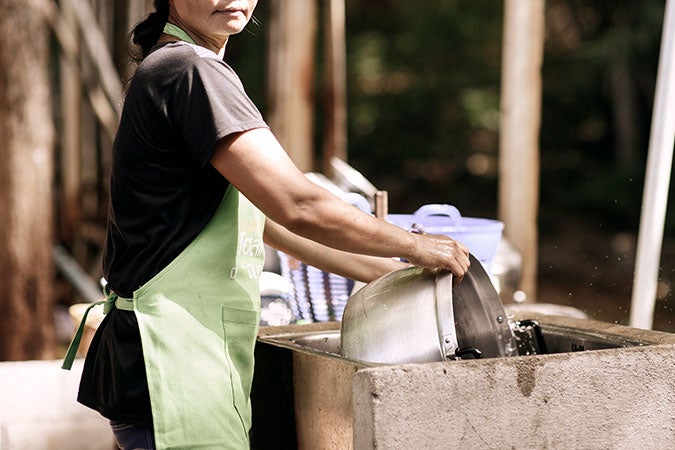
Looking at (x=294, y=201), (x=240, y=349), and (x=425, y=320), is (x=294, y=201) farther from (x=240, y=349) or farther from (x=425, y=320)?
(x=425, y=320)

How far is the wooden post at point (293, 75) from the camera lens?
8078 millimetres

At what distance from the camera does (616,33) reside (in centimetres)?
1323

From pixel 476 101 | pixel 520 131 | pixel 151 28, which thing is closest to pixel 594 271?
pixel 476 101

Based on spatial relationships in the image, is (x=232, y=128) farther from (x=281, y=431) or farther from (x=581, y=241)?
(x=581, y=241)

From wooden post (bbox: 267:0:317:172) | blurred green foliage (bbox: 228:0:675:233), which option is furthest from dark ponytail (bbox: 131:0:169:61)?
blurred green foliage (bbox: 228:0:675:233)

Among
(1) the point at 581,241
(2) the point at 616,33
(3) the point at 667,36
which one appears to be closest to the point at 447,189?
(1) the point at 581,241

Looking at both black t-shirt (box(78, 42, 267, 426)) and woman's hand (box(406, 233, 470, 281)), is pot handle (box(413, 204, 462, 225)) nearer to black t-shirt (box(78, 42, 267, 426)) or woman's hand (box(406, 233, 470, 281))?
woman's hand (box(406, 233, 470, 281))

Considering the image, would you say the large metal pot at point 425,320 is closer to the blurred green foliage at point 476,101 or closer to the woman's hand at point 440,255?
the woman's hand at point 440,255

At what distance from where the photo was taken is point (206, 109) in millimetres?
2031

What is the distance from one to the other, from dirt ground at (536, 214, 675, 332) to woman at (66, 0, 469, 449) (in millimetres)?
8934

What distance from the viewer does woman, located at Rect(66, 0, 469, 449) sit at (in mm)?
2059

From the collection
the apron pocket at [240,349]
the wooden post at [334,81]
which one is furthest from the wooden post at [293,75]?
the apron pocket at [240,349]

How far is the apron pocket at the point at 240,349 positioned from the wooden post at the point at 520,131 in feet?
17.5

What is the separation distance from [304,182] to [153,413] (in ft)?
1.83
